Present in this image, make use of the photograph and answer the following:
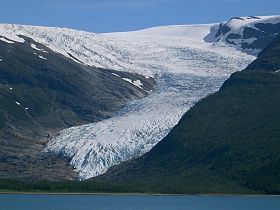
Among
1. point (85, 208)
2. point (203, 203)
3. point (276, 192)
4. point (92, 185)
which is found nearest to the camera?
point (85, 208)

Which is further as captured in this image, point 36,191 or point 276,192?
point 36,191

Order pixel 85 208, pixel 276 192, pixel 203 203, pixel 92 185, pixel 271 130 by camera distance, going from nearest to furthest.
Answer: pixel 85 208 < pixel 203 203 < pixel 276 192 < pixel 92 185 < pixel 271 130

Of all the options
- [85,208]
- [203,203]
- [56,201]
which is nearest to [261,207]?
[203,203]

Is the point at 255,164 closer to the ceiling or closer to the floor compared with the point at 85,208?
closer to the ceiling

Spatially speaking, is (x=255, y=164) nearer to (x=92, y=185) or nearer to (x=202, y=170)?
(x=202, y=170)

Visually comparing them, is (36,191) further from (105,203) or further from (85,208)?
(85,208)

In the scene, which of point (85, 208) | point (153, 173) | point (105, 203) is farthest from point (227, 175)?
point (85, 208)
